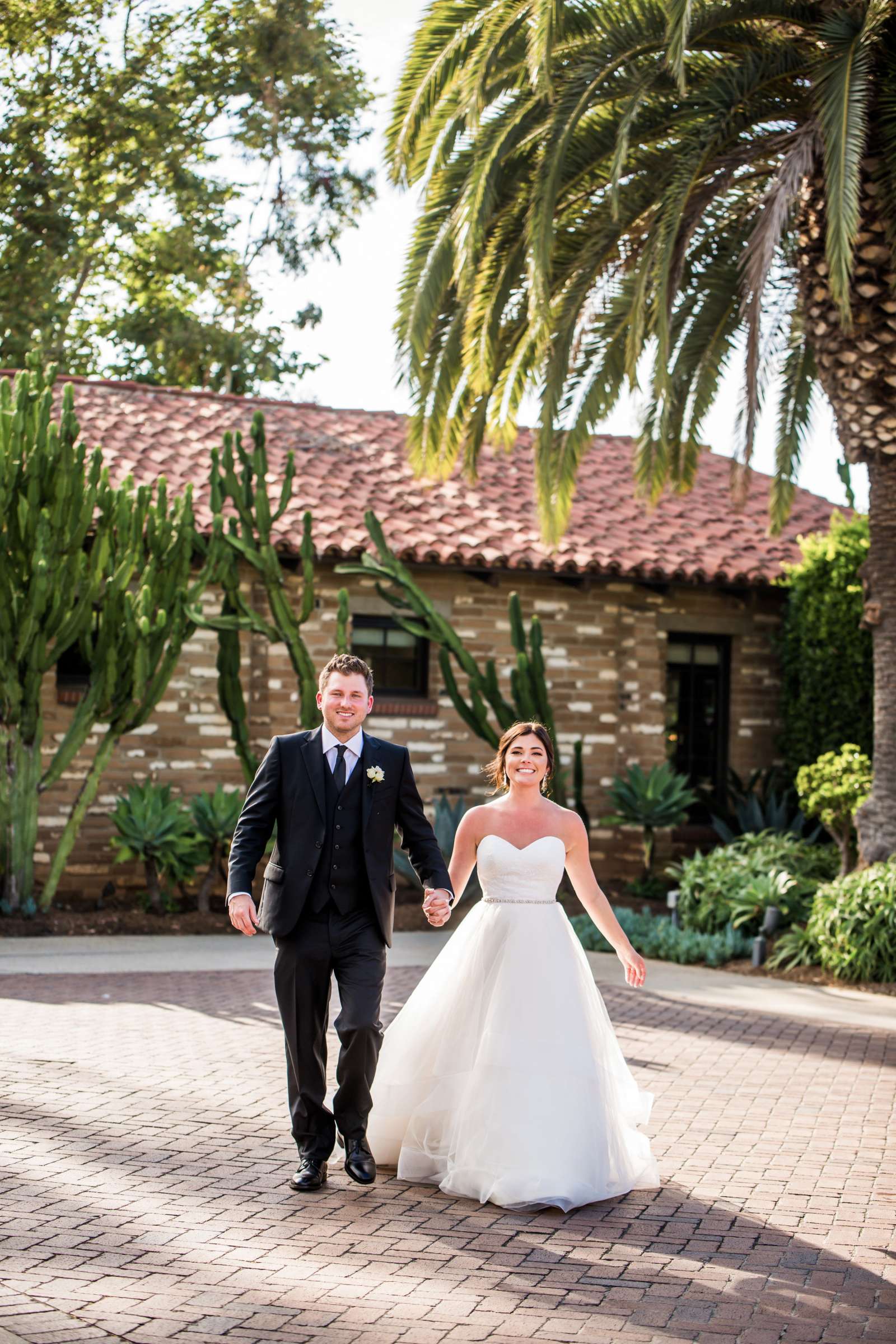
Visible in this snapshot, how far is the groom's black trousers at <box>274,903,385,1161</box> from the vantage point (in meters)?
5.39

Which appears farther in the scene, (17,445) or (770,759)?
(770,759)

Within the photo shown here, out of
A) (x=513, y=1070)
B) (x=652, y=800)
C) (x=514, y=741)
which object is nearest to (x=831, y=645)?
(x=652, y=800)

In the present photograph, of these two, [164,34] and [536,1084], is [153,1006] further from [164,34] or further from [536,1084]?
[164,34]

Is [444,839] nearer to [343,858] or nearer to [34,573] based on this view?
[34,573]

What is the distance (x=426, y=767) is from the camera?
15234mm

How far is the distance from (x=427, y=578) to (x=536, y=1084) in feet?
33.9

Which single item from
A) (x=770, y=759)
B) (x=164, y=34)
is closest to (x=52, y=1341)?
(x=770, y=759)

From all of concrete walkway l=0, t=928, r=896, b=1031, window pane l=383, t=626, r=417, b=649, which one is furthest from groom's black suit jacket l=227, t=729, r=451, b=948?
window pane l=383, t=626, r=417, b=649

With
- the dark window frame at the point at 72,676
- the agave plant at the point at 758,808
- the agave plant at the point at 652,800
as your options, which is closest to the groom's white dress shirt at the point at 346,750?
the agave plant at the point at 758,808

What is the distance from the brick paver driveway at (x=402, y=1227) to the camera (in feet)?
13.5

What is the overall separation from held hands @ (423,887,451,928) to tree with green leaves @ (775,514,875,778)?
34.7 ft

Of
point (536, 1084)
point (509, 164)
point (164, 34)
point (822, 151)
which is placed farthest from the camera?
point (164, 34)

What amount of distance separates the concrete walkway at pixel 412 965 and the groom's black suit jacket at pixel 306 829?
4822mm

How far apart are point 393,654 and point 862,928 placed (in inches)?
249
